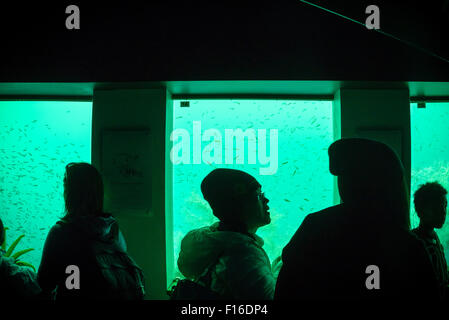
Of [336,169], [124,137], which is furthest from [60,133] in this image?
[336,169]

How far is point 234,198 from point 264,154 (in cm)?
229

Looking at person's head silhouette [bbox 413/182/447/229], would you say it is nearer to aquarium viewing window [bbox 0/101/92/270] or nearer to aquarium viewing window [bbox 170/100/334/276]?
aquarium viewing window [bbox 170/100/334/276]

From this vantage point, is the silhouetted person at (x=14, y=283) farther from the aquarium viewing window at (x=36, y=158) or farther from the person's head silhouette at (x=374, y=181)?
the aquarium viewing window at (x=36, y=158)

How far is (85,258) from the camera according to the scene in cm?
181

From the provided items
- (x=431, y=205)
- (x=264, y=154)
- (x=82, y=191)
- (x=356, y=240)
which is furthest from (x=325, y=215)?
(x=264, y=154)

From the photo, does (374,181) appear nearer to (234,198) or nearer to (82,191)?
(234,198)

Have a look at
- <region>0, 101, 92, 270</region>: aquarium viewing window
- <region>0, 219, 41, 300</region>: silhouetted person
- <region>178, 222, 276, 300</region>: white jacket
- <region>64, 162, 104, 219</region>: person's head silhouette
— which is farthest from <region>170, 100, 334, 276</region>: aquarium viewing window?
<region>178, 222, 276, 300</region>: white jacket

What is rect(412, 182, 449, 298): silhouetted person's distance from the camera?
2586 mm

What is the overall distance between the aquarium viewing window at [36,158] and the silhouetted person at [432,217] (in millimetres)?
3840

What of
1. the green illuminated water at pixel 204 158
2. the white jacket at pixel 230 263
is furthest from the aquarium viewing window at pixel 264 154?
the white jacket at pixel 230 263

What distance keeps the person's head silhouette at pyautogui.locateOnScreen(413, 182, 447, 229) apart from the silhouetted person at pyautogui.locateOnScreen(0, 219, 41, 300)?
10.6 feet

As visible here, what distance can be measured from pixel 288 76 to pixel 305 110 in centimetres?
79

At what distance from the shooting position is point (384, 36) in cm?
332

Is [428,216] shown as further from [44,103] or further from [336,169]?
[44,103]
